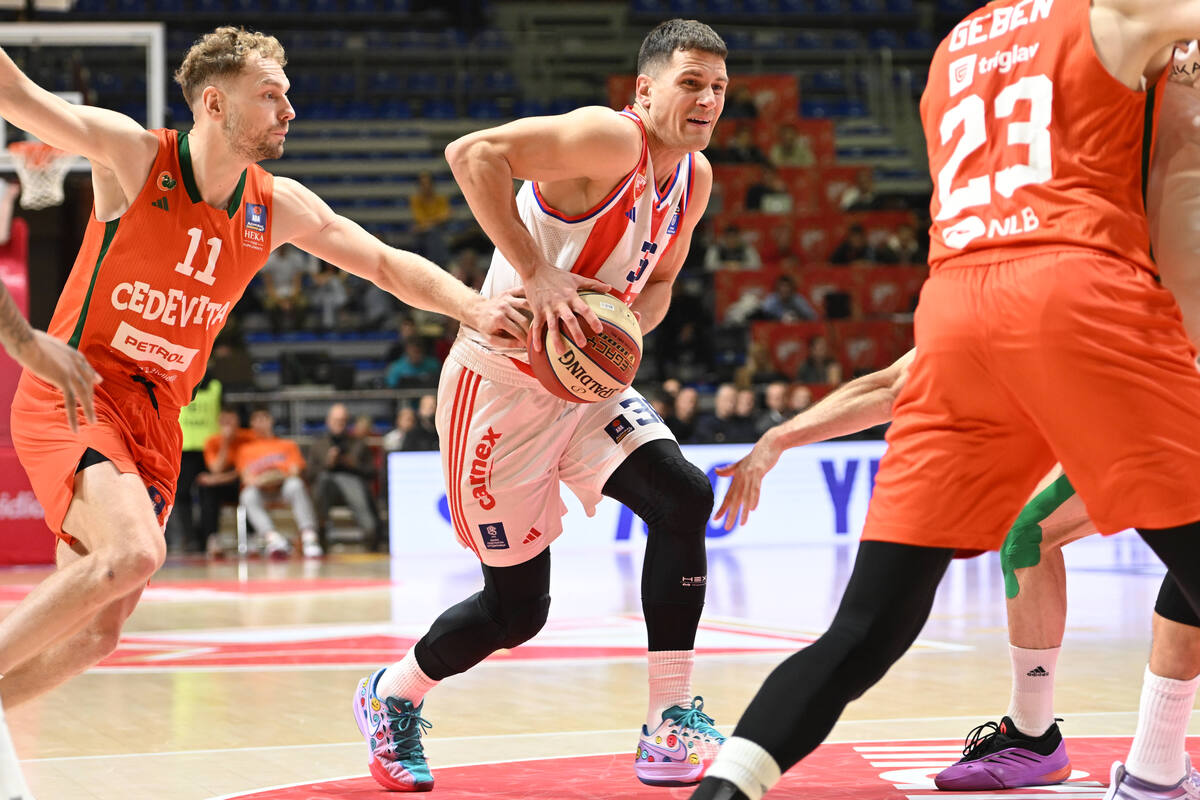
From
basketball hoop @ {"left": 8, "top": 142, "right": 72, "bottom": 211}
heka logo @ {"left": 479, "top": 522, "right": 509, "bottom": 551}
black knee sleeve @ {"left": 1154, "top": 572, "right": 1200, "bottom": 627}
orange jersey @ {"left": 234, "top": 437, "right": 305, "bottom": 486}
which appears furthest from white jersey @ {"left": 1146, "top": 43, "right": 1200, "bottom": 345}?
orange jersey @ {"left": 234, "top": 437, "right": 305, "bottom": 486}

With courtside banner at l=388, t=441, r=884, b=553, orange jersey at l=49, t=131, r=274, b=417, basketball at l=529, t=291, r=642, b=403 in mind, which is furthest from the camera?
courtside banner at l=388, t=441, r=884, b=553

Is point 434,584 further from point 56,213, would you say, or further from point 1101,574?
point 56,213

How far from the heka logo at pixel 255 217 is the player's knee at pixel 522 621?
1.41m

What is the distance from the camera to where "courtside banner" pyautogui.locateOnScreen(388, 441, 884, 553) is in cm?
1424

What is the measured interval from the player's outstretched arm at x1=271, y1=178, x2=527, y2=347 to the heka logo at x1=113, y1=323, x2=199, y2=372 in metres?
0.52

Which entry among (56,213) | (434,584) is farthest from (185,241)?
(56,213)

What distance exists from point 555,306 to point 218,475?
1171 centimetres

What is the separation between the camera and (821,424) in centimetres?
357

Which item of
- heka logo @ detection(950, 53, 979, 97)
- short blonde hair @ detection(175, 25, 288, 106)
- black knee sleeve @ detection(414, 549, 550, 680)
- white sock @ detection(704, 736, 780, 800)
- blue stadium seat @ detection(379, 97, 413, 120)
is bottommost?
black knee sleeve @ detection(414, 549, 550, 680)

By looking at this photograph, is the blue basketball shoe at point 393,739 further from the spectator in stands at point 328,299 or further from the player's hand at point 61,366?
the spectator in stands at point 328,299

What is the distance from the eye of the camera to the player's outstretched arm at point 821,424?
11.6ft

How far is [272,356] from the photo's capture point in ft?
60.3

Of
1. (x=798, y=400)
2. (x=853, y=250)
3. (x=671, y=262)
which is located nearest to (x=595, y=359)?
(x=671, y=262)

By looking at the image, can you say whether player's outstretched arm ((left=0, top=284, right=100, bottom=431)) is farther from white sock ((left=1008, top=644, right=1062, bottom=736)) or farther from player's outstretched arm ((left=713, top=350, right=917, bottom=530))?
white sock ((left=1008, top=644, right=1062, bottom=736))
